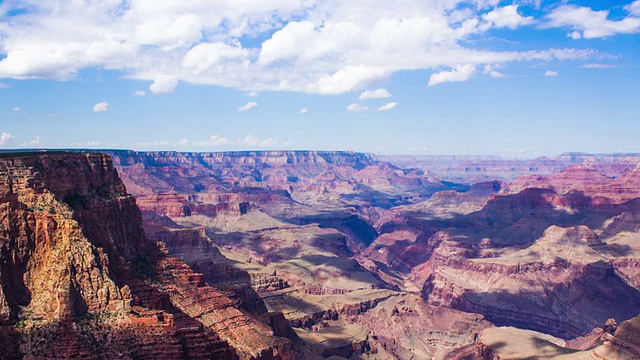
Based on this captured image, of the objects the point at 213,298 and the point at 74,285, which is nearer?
the point at 74,285

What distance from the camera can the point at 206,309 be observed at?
7094cm

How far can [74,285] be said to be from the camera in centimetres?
5159

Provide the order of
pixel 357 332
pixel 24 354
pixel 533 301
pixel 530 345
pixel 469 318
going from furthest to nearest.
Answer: pixel 533 301 → pixel 469 318 → pixel 357 332 → pixel 530 345 → pixel 24 354

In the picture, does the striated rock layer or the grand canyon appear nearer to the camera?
the striated rock layer

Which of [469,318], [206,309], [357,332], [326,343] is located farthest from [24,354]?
[469,318]

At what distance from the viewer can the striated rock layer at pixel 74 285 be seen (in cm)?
4900

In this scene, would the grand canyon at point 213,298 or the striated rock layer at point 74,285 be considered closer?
the striated rock layer at point 74,285

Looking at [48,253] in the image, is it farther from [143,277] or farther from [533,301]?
[533,301]

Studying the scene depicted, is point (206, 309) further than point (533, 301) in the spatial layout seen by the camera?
No

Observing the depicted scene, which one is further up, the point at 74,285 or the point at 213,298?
the point at 74,285

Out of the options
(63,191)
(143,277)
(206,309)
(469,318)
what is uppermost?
(63,191)

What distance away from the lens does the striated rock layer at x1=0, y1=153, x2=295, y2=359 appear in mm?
49000

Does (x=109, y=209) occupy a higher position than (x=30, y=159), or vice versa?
(x=30, y=159)

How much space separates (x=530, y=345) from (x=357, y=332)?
3487 centimetres
